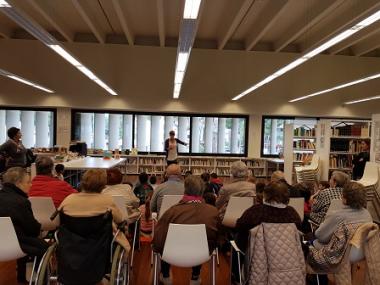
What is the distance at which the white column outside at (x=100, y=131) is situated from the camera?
11.7m

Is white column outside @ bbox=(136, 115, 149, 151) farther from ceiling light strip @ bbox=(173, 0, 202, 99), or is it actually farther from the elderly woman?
the elderly woman

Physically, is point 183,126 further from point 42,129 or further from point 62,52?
point 62,52

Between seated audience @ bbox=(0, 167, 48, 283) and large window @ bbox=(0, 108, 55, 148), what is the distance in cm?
915

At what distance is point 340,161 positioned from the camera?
968 cm

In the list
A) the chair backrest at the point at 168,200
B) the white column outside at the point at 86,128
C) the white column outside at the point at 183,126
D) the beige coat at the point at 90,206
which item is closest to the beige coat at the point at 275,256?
the beige coat at the point at 90,206

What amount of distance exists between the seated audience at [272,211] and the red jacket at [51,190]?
2060 millimetres

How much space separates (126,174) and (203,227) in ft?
29.3

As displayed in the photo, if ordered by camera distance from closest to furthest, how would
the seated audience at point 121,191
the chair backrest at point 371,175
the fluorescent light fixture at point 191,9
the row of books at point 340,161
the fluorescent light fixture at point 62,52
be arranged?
1. the fluorescent light fixture at point 191,9
2. the seated audience at point 121,191
3. the fluorescent light fixture at point 62,52
4. the chair backrest at point 371,175
5. the row of books at point 340,161

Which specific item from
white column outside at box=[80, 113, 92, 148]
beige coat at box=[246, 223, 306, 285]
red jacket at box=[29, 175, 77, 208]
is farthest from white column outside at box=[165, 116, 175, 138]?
beige coat at box=[246, 223, 306, 285]

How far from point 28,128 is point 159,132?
4.52 meters

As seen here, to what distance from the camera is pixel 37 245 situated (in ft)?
9.26

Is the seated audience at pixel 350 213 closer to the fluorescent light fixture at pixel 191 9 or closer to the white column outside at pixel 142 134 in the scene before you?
the fluorescent light fixture at pixel 191 9

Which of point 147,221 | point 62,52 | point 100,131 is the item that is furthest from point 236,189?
point 100,131

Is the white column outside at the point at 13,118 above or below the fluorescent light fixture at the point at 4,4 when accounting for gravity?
below
